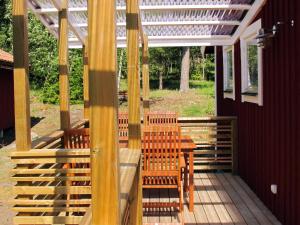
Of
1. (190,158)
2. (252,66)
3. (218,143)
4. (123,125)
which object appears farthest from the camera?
(123,125)

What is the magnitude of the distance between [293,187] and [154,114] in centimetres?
415

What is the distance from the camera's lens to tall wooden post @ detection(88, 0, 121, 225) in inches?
53.0

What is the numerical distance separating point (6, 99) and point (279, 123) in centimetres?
1123

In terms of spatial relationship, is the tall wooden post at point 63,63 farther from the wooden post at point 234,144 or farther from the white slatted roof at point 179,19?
the wooden post at point 234,144

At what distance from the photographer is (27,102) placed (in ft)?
12.8

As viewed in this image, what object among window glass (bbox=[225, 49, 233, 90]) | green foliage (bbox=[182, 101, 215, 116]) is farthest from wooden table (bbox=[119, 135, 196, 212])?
green foliage (bbox=[182, 101, 215, 116])

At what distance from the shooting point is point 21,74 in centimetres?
384

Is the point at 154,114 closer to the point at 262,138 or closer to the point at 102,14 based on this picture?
the point at 262,138

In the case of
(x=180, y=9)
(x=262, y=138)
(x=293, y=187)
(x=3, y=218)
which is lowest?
(x=3, y=218)

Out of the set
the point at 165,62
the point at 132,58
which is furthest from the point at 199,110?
the point at 132,58

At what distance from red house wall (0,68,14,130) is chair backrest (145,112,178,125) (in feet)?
22.0

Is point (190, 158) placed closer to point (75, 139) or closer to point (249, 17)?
point (75, 139)

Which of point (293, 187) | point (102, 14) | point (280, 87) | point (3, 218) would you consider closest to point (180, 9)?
point (280, 87)

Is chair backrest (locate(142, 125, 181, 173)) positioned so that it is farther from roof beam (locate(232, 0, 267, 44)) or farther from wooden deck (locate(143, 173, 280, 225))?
roof beam (locate(232, 0, 267, 44))
